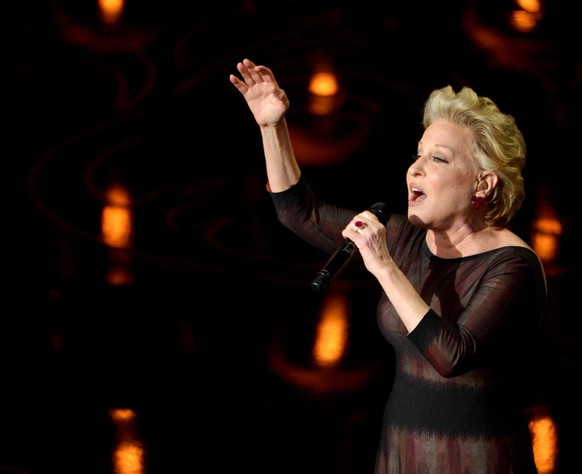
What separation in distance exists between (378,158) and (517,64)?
89cm

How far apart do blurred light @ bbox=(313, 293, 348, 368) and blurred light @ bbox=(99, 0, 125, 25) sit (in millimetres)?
2021

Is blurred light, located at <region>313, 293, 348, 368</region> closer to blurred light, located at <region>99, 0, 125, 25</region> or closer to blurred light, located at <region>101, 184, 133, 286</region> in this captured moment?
blurred light, located at <region>101, 184, 133, 286</region>

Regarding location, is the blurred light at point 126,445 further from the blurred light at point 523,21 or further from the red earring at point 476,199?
the blurred light at point 523,21

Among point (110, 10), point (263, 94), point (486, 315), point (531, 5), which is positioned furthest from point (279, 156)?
point (531, 5)

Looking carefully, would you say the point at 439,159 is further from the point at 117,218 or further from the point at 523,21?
the point at 523,21

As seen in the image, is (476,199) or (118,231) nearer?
(476,199)

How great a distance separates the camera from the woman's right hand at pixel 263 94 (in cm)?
218

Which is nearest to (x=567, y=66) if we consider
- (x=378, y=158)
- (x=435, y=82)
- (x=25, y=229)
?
(x=435, y=82)

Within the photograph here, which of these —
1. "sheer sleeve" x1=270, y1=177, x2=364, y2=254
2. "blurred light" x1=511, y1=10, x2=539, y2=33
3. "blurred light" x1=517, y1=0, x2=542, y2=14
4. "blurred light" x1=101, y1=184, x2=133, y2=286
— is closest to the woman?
"sheer sleeve" x1=270, y1=177, x2=364, y2=254

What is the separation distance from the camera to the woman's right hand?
2.18 metres

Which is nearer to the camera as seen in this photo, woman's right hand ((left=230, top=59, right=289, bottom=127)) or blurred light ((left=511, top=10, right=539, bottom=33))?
woman's right hand ((left=230, top=59, right=289, bottom=127))

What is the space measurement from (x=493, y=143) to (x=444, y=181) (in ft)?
0.37

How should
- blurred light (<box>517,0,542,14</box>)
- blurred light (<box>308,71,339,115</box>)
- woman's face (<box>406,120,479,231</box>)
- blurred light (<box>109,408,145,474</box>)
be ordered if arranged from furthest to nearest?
blurred light (<box>517,0,542,14</box>) < blurred light (<box>308,71,339,115</box>) < blurred light (<box>109,408,145,474</box>) < woman's face (<box>406,120,479,231</box>)

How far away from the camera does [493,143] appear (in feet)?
6.79
